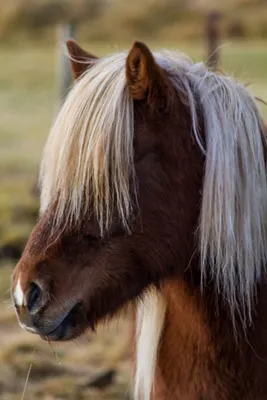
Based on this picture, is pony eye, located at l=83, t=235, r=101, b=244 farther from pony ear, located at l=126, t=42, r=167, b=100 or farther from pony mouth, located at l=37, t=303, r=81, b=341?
pony ear, located at l=126, t=42, r=167, b=100

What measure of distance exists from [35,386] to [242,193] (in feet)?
8.05

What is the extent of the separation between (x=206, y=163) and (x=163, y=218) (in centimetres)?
20

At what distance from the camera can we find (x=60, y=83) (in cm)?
917

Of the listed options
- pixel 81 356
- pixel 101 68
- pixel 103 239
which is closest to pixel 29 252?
pixel 103 239

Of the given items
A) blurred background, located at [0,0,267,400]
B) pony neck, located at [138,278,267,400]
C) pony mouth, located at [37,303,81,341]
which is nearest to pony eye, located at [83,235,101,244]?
pony mouth, located at [37,303,81,341]

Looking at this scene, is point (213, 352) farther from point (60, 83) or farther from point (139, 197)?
point (60, 83)

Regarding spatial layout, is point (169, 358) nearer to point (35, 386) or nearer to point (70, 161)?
point (70, 161)

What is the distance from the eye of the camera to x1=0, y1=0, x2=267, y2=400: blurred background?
4766 mm

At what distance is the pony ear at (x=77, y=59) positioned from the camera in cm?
276

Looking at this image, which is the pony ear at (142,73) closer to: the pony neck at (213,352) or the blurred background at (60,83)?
the pony neck at (213,352)

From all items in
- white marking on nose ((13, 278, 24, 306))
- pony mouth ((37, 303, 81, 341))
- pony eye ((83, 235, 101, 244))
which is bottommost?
pony mouth ((37, 303, 81, 341))

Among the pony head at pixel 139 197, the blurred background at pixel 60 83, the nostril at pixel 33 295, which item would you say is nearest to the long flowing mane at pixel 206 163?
the pony head at pixel 139 197

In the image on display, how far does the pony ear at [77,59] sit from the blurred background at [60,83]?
579 mm

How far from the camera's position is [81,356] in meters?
5.30
